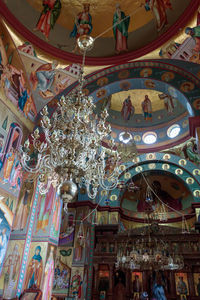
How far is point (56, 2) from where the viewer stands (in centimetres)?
880

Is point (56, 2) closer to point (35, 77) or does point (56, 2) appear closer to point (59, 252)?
point (35, 77)

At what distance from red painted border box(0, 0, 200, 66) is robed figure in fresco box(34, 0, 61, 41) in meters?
0.40

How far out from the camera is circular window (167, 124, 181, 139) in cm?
1492

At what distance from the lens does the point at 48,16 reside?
898 cm

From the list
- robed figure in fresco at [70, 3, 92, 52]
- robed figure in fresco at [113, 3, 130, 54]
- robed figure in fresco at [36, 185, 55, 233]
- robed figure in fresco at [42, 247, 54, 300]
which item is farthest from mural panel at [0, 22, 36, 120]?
robed figure in fresco at [42, 247, 54, 300]

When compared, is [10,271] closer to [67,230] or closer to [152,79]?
[67,230]

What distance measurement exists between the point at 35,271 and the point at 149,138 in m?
10.7

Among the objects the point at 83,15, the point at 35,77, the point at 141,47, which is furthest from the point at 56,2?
the point at 141,47

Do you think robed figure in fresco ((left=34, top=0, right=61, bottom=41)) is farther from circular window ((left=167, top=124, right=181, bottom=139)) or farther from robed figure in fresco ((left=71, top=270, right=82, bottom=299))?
robed figure in fresco ((left=71, top=270, right=82, bottom=299))

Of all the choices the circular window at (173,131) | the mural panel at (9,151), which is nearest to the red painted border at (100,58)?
the mural panel at (9,151)

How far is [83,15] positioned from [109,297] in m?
12.8

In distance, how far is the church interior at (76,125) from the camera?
635 cm

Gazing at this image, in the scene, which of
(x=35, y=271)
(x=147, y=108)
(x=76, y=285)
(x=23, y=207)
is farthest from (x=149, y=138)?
(x=35, y=271)

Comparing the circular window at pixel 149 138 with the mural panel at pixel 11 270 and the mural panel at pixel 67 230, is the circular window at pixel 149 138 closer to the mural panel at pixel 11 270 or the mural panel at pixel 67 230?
the mural panel at pixel 67 230
